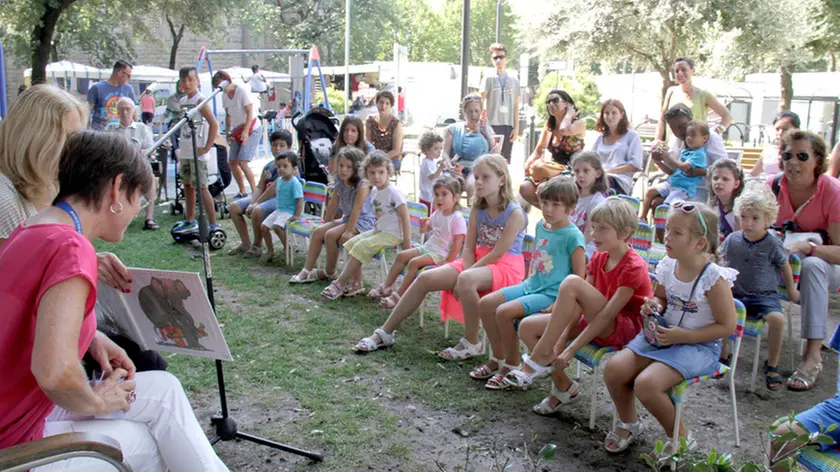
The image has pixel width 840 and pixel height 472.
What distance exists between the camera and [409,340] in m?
5.23

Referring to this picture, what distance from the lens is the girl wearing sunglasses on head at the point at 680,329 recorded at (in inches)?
132

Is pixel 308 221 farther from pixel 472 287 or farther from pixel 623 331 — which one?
pixel 623 331

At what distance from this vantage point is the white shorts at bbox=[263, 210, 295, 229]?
7.33 m

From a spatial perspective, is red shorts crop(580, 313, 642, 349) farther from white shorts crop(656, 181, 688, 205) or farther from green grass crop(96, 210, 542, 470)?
white shorts crop(656, 181, 688, 205)

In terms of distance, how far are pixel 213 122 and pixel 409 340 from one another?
12.6 feet

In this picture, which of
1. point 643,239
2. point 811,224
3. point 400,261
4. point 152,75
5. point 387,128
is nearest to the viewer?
point 811,224

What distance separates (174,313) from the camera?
2.72 metres

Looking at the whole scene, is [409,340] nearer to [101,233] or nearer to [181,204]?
[101,233]

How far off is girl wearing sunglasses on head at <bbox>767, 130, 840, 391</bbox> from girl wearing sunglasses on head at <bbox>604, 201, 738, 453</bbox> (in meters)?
1.38

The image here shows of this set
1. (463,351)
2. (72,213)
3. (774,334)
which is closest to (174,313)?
(72,213)

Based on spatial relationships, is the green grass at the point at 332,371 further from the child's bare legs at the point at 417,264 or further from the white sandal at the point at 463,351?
the child's bare legs at the point at 417,264

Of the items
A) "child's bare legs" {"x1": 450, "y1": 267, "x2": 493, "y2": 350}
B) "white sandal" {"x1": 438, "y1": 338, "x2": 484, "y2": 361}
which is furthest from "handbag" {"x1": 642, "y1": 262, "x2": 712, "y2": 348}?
"white sandal" {"x1": 438, "y1": 338, "x2": 484, "y2": 361}

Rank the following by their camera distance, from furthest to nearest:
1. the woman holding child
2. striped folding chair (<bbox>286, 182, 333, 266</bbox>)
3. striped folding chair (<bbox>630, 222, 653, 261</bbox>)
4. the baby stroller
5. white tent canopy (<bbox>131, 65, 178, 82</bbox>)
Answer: white tent canopy (<bbox>131, 65, 178, 82</bbox>) < the baby stroller < the woman holding child < striped folding chair (<bbox>286, 182, 333, 266</bbox>) < striped folding chair (<bbox>630, 222, 653, 261</bbox>)

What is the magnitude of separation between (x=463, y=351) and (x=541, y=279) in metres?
0.82
